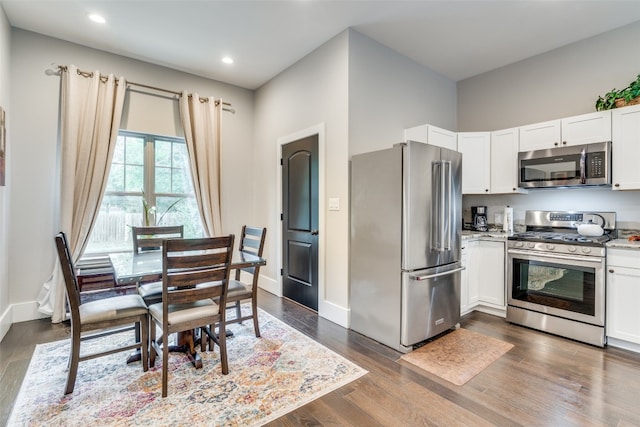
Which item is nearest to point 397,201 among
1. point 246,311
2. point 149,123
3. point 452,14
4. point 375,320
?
point 375,320

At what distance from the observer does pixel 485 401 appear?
6.41 feet

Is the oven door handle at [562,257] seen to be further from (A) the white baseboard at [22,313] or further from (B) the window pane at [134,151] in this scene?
(A) the white baseboard at [22,313]

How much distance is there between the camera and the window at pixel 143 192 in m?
3.77

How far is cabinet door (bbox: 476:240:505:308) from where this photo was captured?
3.40 meters

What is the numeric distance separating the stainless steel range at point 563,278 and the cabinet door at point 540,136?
2.67ft

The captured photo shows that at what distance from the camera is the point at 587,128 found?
3.03 metres

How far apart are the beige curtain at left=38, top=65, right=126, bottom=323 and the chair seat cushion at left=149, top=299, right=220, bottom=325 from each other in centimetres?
186

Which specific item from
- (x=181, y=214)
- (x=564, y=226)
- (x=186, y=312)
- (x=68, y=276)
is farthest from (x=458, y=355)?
(x=181, y=214)

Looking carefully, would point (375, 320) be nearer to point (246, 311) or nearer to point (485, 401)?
point (485, 401)

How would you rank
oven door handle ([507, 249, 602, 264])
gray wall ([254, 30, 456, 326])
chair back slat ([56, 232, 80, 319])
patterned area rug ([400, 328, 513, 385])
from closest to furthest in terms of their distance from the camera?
chair back slat ([56, 232, 80, 319])
patterned area rug ([400, 328, 513, 385])
oven door handle ([507, 249, 602, 264])
gray wall ([254, 30, 456, 326])

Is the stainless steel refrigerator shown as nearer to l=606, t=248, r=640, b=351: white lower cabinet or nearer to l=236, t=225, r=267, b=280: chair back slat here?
l=236, t=225, r=267, b=280: chair back slat

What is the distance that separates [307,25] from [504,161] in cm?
275

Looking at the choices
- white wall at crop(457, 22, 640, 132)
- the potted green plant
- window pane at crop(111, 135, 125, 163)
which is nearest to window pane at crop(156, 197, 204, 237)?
window pane at crop(111, 135, 125, 163)

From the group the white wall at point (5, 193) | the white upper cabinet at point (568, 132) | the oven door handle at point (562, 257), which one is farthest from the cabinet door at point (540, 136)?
the white wall at point (5, 193)
